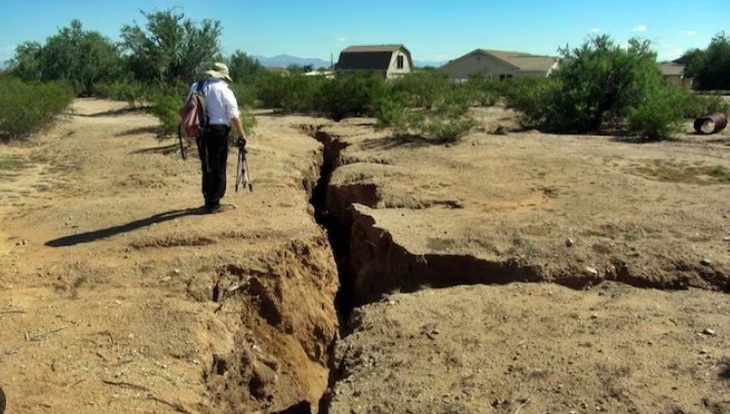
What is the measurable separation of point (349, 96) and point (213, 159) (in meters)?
11.5

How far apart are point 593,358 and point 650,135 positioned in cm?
1049

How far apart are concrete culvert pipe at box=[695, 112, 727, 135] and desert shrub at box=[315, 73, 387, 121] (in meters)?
7.63

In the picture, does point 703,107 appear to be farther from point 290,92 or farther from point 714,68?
point 714,68

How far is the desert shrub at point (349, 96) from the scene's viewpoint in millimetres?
18078

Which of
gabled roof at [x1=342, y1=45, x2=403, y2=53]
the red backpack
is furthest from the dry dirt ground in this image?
gabled roof at [x1=342, y1=45, x2=403, y2=53]

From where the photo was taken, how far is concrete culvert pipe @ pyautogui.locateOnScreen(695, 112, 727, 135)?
14.8 metres

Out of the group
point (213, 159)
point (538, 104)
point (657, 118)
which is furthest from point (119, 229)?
point (538, 104)

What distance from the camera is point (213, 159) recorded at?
7266 millimetres

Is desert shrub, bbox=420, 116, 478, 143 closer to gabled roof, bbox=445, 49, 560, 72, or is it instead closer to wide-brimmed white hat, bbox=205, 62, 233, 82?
wide-brimmed white hat, bbox=205, 62, 233, 82

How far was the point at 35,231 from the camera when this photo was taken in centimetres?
714

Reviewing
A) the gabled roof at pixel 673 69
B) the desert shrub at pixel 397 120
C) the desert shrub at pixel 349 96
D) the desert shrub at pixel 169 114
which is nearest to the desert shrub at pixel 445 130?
the desert shrub at pixel 397 120

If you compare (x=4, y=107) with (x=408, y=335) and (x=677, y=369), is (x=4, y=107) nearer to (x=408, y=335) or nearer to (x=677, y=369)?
(x=408, y=335)

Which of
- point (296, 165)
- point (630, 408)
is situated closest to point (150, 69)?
point (296, 165)

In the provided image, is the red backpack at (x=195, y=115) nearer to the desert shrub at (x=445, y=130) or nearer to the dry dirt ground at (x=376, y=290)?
the dry dirt ground at (x=376, y=290)
